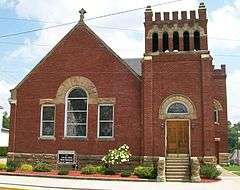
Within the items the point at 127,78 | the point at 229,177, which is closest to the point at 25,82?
the point at 127,78

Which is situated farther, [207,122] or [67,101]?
[67,101]

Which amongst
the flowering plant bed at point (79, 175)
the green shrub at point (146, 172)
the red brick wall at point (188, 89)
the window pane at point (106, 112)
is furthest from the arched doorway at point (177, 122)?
the flowering plant bed at point (79, 175)

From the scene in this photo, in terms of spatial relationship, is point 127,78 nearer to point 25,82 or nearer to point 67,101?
point 67,101

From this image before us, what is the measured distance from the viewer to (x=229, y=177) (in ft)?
82.4

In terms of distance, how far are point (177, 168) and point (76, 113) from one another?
8.66 m

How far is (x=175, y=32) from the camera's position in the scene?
91.8ft

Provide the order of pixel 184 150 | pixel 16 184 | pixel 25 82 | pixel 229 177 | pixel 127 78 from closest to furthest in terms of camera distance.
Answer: pixel 16 184
pixel 229 177
pixel 184 150
pixel 127 78
pixel 25 82

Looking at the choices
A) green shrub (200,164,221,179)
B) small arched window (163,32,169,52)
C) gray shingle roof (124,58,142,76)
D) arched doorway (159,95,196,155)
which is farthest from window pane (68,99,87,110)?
green shrub (200,164,221,179)

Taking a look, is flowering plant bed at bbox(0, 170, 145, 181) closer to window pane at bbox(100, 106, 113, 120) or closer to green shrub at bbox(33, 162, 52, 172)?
green shrub at bbox(33, 162, 52, 172)

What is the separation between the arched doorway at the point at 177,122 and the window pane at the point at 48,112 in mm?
8211

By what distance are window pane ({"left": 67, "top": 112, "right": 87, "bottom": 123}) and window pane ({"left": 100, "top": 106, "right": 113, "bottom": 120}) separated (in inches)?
50.5

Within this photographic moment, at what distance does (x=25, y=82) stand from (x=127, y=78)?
8.09 meters

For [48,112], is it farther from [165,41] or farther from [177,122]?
[165,41]

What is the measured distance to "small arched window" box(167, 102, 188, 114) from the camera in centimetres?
2681
